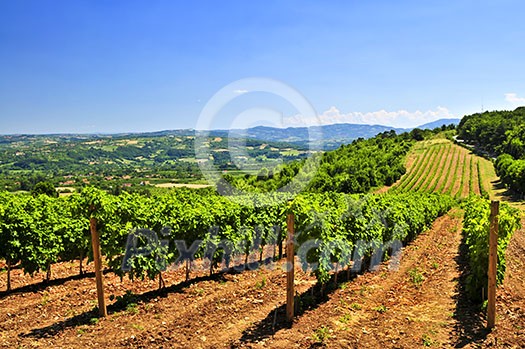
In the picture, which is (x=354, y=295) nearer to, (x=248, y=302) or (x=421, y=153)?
(x=248, y=302)

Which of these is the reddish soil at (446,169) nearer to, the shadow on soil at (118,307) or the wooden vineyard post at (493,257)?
the wooden vineyard post at (493,257)

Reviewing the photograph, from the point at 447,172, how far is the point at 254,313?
9301cm

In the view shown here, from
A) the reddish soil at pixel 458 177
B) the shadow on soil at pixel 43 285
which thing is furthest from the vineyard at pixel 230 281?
the reddish soil at pixel 458 177

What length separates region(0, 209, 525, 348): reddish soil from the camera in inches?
393

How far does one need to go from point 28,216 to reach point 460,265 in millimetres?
19429

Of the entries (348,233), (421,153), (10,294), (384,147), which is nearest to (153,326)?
(10,294)

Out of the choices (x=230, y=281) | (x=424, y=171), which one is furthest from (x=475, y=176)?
(x=230, y=281)

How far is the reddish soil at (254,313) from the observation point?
9992 mm

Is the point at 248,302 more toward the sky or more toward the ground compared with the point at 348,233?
more toward the ground

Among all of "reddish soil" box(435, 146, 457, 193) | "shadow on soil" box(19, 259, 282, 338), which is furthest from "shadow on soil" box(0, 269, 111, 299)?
"reddish soil" box(435, 146, 457, 193)

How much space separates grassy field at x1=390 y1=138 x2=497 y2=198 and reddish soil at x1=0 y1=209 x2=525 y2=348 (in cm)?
6136

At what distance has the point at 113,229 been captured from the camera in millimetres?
11914

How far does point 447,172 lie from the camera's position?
92.8 m

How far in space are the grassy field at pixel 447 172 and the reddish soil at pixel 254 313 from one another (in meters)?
61.4
